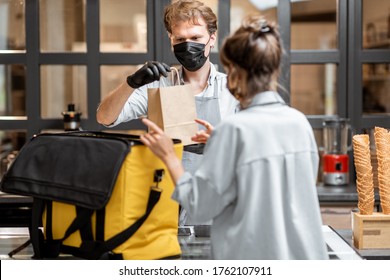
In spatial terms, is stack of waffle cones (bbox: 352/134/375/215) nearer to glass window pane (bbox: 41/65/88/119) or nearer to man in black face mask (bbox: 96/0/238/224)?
man in black face mask (bbox: 96/0/238/224)

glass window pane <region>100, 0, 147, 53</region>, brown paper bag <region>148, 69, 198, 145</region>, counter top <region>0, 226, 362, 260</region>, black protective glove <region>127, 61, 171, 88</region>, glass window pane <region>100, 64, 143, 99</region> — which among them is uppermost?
glass window pane <region>100, 0, 147, 53</region>

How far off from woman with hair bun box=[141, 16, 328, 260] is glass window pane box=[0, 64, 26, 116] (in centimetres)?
405

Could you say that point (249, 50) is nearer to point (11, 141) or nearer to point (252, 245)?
point (252, 245)

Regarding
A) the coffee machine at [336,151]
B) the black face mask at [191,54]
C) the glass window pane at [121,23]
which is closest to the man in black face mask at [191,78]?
the black face mask at [191,54]

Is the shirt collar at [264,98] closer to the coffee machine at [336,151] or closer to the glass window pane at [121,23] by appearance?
the coffee machine at [336,151]

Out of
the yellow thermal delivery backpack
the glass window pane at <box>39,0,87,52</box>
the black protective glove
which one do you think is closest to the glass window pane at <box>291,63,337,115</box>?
the glass window pane at <box>39,0,87,52</box>

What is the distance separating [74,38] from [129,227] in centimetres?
441

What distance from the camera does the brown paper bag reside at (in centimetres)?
161

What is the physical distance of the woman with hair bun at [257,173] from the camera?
1264mm

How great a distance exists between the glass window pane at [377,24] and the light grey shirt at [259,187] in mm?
3102

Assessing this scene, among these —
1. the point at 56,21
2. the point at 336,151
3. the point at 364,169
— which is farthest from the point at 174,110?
the point at 56,21

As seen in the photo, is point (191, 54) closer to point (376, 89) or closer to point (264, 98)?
point (264, 98)

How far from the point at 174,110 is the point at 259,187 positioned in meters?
0.44
